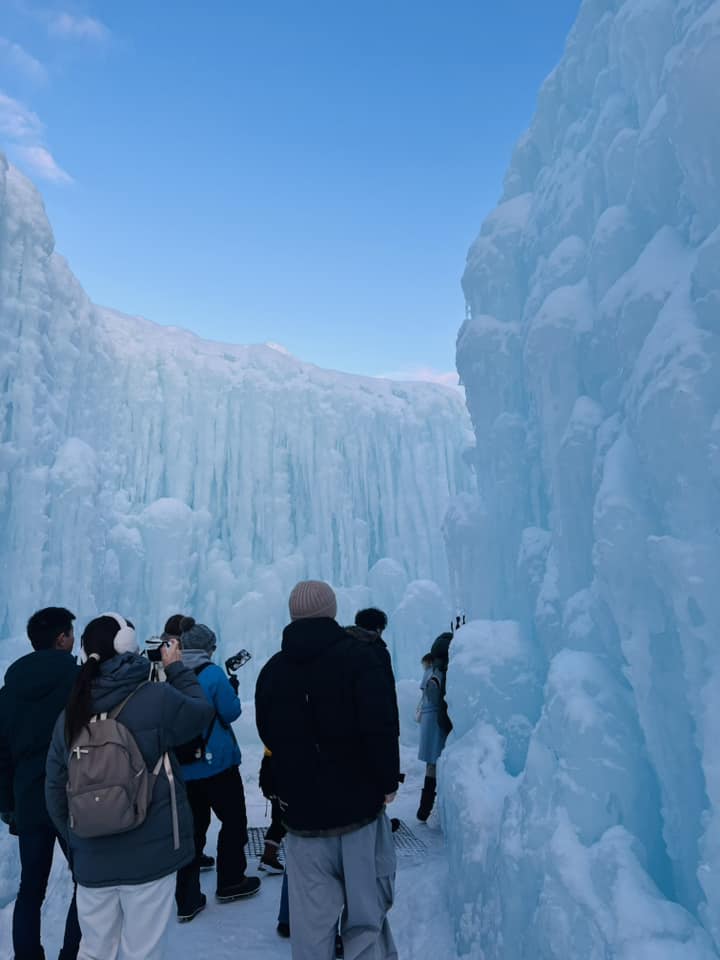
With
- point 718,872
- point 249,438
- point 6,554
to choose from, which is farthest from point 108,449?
point 718,872

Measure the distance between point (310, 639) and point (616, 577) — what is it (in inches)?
52.0

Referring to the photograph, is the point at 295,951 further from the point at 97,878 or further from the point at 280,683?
the point at 280,683

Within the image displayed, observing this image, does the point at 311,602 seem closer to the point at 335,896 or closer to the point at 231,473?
the point at 335,896

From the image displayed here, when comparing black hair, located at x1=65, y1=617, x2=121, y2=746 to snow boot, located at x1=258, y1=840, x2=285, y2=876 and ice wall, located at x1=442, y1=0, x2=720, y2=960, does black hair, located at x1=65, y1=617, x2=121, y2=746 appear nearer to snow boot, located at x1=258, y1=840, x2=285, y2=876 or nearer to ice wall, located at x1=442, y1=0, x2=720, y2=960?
ice wall, located at x1=442, y1=0, x2=720, y2=960

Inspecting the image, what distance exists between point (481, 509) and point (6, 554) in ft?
23.5

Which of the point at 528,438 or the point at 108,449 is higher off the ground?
the point at 108,449

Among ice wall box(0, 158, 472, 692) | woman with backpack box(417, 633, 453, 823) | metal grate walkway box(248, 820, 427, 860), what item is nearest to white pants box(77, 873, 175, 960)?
metal grate walkway box(248, 820, 427, 860)

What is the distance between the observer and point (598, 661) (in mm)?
3193

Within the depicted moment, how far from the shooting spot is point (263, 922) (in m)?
3.91

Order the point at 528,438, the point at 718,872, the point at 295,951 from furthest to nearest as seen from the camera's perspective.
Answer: the point at 528,438
the point at 295,951
the point at 718,872

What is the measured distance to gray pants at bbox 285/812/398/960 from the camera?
8.18 ft

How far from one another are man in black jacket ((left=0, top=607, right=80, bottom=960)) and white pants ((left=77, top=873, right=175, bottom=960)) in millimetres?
770

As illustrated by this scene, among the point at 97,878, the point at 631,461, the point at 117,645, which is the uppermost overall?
the point at 631,461

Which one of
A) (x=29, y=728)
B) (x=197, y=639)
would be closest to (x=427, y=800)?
(x=197, y=639)
